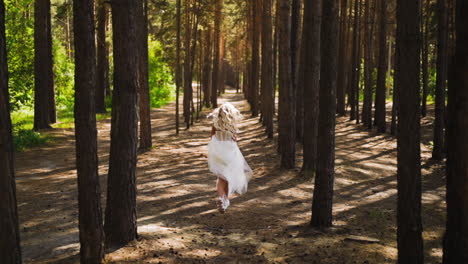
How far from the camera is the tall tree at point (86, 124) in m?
5.38

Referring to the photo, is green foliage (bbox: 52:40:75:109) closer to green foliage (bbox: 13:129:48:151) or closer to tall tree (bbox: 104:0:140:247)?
green foliage (bbox: 13:129:48:151)

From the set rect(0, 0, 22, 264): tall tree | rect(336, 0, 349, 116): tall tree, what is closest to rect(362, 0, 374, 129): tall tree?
rect(336, 0, 349, 116): tall tree

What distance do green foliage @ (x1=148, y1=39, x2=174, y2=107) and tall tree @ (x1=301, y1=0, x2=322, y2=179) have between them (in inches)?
A: 1122

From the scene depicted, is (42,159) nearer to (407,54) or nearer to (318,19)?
(318,19)

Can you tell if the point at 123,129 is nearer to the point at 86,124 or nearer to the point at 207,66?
the point at 86,124

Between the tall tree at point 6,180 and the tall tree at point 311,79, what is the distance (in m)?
9.18

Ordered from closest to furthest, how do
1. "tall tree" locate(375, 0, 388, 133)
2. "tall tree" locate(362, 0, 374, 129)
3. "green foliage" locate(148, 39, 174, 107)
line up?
"tall tree" locate(375, 0, 388, 133) → "tall tree" locate(362, 0, 374, 129) → "green foliage" locate(148, 39, 174, 107)

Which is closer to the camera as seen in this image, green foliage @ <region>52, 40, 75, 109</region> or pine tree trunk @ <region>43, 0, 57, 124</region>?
pine tree trunk @ <region>43, 0, 57, 124</region>

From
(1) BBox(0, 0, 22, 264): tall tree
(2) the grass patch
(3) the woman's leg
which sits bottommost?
(3) the woman's leg

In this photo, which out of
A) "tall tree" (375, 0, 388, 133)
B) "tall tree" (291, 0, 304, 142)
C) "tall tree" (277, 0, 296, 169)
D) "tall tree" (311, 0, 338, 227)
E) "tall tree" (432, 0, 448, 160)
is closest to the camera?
"tall tree" (311, 0, 338, 227)

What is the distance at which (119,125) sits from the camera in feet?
22.2

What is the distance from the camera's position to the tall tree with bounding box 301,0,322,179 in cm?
1268

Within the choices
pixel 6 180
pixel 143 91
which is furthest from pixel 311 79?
pixel 6 180

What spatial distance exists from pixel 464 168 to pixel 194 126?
869 inches
